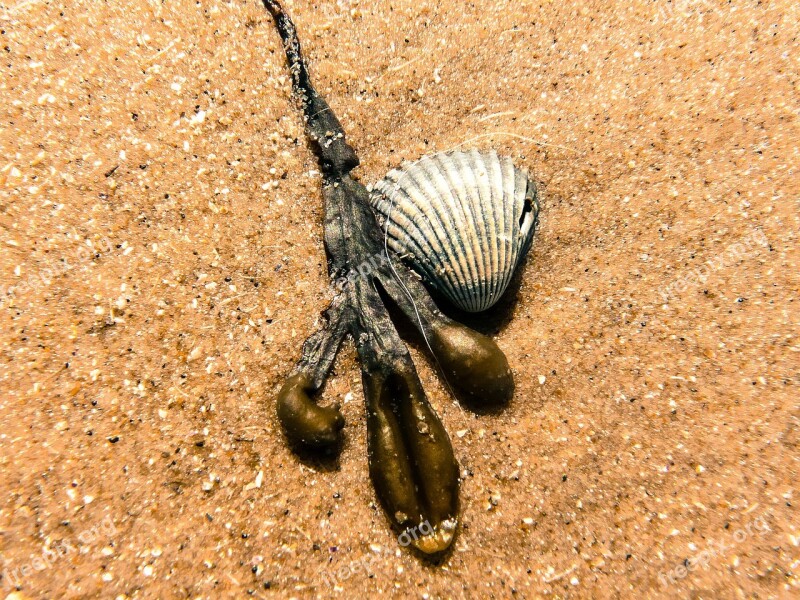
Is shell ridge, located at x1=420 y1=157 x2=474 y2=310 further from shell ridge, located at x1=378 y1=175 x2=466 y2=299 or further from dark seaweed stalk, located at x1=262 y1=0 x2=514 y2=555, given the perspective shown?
dark seaweed stalk, located at x1=262 y1=0 x2=514 y2=555

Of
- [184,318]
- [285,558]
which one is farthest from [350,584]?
[184,318]

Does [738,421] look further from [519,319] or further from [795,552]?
[519,319]

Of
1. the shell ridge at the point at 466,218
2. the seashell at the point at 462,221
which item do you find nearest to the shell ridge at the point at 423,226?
the seashell at the point at 462,221

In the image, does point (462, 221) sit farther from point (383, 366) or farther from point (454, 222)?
point (383, 366)

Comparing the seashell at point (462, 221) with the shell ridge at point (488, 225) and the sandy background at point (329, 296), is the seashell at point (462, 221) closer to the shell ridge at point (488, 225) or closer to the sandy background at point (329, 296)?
the shell ridge at point (488, 225)

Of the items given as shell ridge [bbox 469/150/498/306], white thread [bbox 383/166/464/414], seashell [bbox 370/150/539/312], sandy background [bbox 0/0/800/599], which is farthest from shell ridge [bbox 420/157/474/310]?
sandy background [bbox 0/0/800/599]

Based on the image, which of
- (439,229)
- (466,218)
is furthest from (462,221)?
(439,229)

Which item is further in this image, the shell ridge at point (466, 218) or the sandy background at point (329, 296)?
the shell ridge at point (466, 218)
